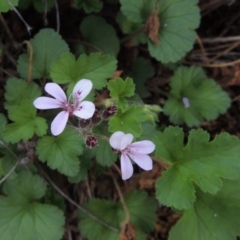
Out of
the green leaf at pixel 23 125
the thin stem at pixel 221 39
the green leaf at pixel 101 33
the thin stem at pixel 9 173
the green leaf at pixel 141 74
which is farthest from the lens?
the thin stem at pixel 221 39

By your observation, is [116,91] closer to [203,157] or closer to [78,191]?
[203,157]

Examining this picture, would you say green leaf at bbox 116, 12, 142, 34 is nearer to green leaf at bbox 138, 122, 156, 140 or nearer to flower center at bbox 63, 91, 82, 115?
green leaf at bbox 138, 122, 156, 140

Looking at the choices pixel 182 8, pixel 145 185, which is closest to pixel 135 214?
pixel 145 185

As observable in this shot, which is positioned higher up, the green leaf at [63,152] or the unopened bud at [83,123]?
the unopened bud at [83,123]

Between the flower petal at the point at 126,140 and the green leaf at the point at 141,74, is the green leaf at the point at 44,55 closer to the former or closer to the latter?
the green leaf at the point at 141,74

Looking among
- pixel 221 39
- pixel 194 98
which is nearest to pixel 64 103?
pixel 194 98

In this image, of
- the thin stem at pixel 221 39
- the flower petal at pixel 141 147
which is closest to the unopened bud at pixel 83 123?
the flower petal at pixel 141 147

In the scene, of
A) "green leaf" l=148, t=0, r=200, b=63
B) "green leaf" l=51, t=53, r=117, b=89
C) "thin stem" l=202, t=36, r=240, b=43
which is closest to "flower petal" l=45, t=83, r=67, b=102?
"green leaf" l=51, t=53, r=117, b=89
